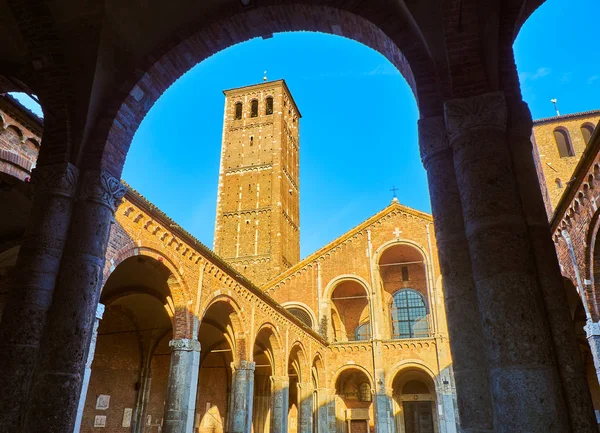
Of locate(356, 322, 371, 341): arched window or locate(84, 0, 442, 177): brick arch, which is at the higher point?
locate(356, 322, 371, 341): arched window

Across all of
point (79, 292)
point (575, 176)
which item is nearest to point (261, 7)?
point (79, 292)

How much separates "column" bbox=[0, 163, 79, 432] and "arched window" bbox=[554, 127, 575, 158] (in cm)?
2722

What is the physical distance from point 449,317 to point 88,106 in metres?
3.87

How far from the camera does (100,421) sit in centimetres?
1402

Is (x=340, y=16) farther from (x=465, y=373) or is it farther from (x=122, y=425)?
(x=122, y=425)

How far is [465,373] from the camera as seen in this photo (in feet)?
9.68

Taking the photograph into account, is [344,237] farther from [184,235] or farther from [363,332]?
[184,235]

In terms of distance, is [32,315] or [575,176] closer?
[32,315]

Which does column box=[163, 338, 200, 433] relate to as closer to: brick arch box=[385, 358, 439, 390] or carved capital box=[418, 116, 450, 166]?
carved capital box=[418, 116, 450, 166]

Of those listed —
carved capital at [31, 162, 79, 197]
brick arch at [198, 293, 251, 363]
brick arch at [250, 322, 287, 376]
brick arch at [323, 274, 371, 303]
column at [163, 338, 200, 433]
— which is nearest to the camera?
carved capital at [31, 162, 79, 197]

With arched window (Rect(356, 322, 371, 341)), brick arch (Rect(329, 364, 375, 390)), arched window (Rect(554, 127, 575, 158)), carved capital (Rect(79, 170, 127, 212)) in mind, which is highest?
arched window (Rect(554, 127, 575, 158))

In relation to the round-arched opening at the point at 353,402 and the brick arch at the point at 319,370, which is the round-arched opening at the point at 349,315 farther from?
the brick arch at the point at 319,370

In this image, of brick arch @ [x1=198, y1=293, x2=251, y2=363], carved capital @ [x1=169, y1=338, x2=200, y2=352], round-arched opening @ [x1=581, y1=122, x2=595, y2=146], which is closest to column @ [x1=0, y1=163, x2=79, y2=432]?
carved capital @ [x1=169, y1=338, x2=200, y2=352]

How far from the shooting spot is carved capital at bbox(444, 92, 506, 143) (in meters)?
3.30
